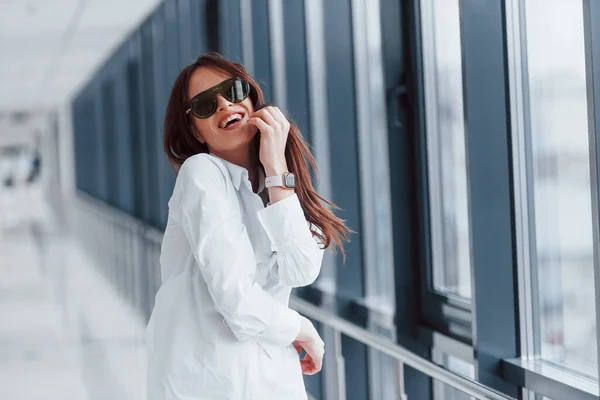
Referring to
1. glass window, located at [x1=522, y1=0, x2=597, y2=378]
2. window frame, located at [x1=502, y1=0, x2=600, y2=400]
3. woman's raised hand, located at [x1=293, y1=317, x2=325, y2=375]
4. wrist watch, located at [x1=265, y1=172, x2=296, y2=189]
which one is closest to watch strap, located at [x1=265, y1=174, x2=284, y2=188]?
wrist watch, located at [x1=265, y1=172, x2=296, y2=189]

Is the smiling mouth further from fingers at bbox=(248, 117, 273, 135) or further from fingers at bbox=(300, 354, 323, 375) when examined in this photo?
fingers at bbox=(300, 354, 323, 375)

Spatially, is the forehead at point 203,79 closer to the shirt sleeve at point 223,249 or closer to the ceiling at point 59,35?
the shirt sleeve at point 223,249

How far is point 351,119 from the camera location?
3.16 m

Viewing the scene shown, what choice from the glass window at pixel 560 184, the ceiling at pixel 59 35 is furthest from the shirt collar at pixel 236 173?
the ceiling at pixel 59 35

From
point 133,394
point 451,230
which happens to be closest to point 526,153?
point 451,230

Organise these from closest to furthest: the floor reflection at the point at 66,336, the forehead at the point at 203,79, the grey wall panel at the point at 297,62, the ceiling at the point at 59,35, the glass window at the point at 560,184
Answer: the forehead at the point at 203,79, the glass window at the point at 560,184, the grey wall panel at the point at 297,62, the floor reflection at the point at 66,336, the ceiling at the point at 59,35

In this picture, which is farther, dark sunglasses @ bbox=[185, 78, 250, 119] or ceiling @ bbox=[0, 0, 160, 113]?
ceiling @ bbox=[0, 0, 160, 113]

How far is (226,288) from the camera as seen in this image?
4.05 feet

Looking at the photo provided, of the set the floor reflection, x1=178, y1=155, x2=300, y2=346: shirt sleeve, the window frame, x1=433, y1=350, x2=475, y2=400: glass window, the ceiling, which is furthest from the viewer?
the ceiling

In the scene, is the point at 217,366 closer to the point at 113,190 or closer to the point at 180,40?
the point at 180,40

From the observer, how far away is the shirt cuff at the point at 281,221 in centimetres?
125

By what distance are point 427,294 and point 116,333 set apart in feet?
11.0

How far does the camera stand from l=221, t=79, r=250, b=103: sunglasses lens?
4.32 ft

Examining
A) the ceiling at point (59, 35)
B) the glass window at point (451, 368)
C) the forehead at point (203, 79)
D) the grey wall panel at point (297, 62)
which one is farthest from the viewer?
the ceiling at point (59, 35)
